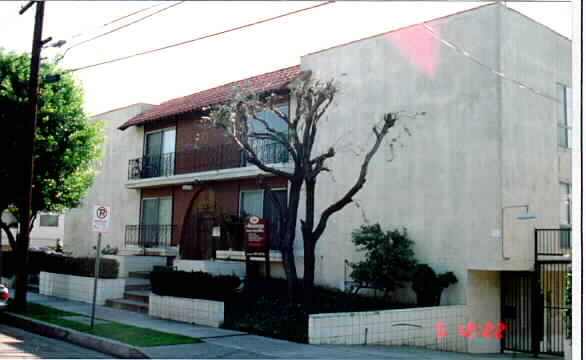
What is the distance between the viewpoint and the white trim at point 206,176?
1981cm

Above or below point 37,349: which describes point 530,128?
above

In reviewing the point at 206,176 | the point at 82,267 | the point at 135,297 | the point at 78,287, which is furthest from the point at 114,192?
the point at 135,297

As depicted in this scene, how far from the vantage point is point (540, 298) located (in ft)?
49.3

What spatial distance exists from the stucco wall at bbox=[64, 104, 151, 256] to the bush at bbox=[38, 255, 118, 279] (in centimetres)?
531

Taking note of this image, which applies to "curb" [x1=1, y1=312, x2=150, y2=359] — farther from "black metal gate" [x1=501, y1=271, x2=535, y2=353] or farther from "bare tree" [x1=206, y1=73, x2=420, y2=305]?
"black metal gate" [x1=501, y1=271, x2=535, y2=353]

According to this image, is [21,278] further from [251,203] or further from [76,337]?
[251,203]

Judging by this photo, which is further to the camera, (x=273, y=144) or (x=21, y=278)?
(x=273, y=144)

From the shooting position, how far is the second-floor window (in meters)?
24.5

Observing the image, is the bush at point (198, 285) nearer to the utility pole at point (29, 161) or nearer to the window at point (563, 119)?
the utility pole at point (29, 161)

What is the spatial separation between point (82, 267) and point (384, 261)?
33.0 feet

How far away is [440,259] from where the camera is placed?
51.3ft

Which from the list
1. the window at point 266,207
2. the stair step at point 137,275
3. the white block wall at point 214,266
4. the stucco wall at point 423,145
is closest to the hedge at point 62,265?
the stair step at point 137,275
